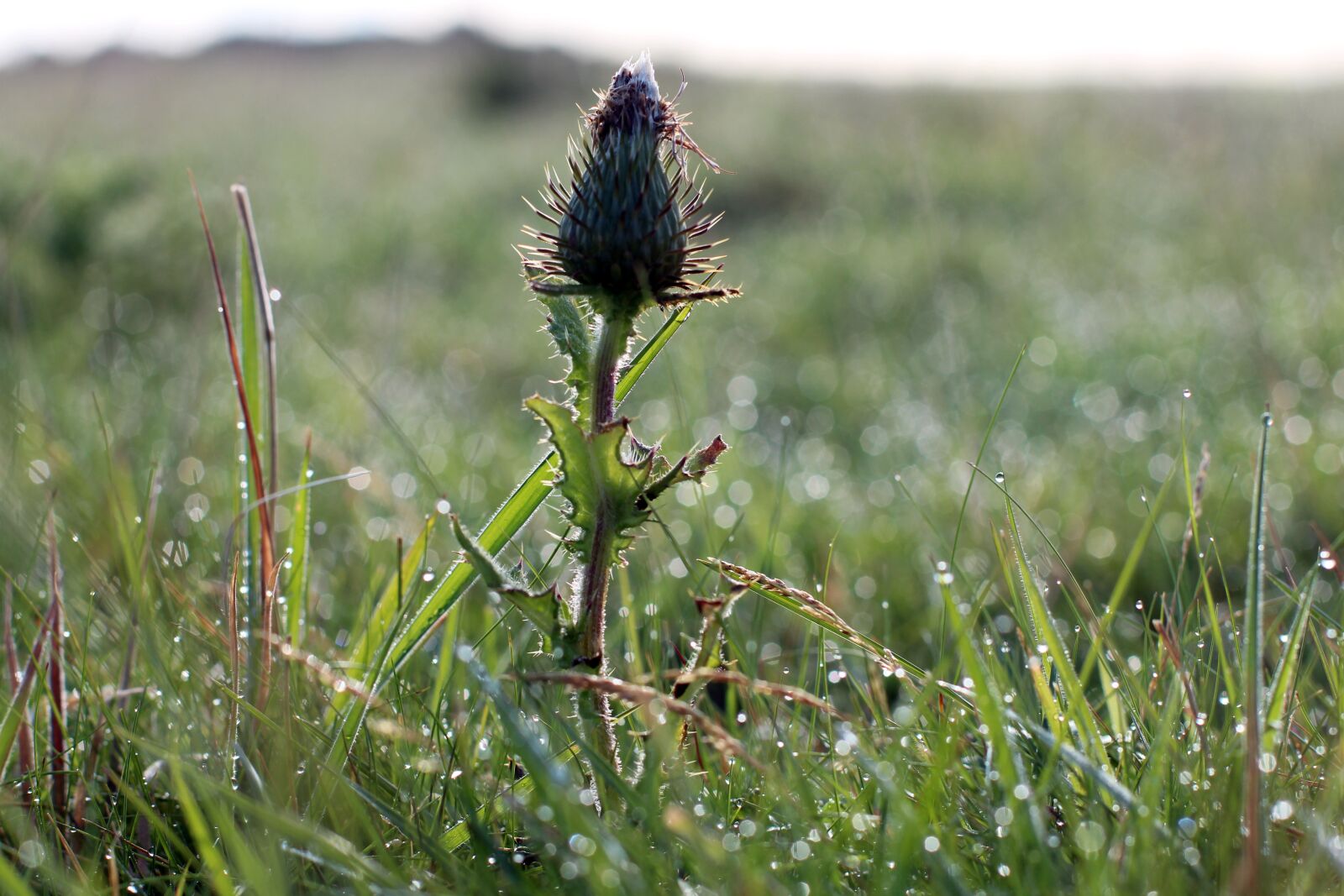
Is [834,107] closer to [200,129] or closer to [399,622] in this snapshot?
[200,129]

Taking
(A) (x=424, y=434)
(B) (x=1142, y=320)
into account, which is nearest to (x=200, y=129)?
(A) (x=424, y=434)

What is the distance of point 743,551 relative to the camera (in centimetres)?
278

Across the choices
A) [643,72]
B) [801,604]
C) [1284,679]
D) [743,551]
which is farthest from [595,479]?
[743,551]

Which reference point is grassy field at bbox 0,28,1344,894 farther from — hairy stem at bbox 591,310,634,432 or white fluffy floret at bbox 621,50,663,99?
white fluffy floret at bbox 621,50,663,99

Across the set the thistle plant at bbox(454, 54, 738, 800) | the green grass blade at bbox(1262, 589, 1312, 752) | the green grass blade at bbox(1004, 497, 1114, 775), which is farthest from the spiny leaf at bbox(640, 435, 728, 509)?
the green grass blade at bbox(1262, 589, 1312, 752)

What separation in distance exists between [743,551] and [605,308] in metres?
1.60

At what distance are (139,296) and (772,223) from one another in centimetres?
530

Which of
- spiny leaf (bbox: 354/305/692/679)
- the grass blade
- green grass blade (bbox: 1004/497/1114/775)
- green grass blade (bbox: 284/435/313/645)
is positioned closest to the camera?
the grass blade

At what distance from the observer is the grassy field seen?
Result: 1.13 metres

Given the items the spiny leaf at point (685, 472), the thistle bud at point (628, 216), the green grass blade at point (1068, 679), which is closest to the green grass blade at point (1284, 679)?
the green grass blade at point (1068, 679)

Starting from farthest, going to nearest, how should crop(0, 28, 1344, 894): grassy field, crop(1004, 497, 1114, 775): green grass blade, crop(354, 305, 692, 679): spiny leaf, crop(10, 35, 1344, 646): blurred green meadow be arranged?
crop(10, 35, 1344, 646): blurred green meadow
crop(354, 305, 692, 679): spiny leaf
crop(1004, 497, 1114, 775): green grass blade
crop(0, 28, 1344, 894): grassy field

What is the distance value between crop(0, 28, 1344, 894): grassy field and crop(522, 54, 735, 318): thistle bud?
0.33 m

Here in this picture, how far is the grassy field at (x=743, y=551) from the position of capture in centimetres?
113

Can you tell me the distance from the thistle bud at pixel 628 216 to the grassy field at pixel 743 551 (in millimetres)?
329
